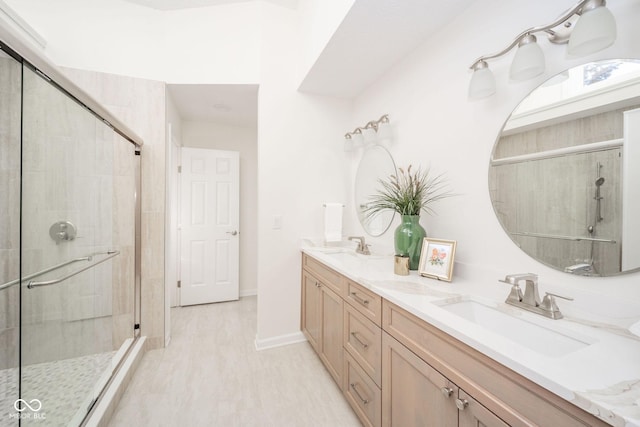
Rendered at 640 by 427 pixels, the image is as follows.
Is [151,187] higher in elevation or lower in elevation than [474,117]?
lower

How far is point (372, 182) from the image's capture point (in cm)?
224

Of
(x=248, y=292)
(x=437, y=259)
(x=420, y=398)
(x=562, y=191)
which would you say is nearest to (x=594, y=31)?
(x=562, y=191)

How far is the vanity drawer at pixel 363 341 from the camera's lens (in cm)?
121

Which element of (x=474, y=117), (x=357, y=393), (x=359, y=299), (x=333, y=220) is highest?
(x=474, y=117)

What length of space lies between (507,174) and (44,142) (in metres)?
2.25

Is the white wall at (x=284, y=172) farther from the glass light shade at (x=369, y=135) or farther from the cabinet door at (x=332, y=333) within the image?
the cabinet door at (x=332, y=333)

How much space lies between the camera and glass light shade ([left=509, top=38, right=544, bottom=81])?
1.00 metres

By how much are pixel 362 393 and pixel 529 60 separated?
168 cm

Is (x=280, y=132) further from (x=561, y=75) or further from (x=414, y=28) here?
(x=561, y=75)

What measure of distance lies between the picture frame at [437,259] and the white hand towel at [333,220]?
102 centimetres

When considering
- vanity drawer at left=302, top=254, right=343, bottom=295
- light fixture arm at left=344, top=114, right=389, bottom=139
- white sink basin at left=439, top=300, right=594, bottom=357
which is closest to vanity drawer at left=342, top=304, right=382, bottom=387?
vanity drawer at left=302, top=254, right=343, bottom=295

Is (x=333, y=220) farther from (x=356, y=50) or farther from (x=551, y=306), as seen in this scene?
(x=551, y=306)

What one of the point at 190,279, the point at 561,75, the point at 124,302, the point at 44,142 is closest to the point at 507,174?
the point at 561,75

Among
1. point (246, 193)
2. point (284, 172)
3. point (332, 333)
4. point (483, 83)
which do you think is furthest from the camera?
point (246, 193)
